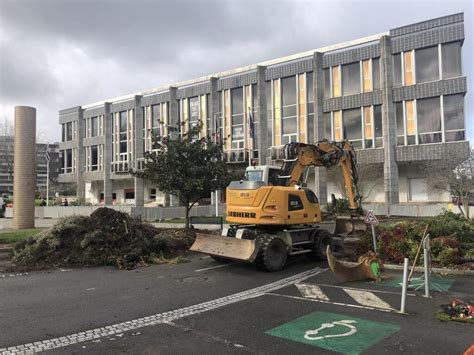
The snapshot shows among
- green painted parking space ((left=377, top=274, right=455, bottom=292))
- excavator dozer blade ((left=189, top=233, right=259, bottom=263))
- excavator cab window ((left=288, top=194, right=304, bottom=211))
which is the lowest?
green painted parking space ((left=377, top=274, right=455, bottom=292))

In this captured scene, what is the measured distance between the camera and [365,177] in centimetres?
3597

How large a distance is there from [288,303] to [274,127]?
35899mm

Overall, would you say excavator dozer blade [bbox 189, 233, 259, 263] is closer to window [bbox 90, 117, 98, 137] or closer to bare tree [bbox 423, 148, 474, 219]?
bare tree [bbox 423, 148, 474, 219]

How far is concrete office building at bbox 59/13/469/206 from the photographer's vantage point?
33594mm

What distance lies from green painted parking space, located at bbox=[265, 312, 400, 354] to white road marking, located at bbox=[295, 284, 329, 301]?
1335mm

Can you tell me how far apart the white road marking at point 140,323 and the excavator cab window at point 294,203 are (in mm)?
2762

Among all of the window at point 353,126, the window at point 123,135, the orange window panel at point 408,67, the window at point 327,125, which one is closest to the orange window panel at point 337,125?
the window at point 353,126

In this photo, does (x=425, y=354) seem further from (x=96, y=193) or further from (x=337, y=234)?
(x=96, y=193)

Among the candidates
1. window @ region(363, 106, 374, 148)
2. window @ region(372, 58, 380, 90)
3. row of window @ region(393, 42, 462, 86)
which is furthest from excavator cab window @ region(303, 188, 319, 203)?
window @ region(372, 58, 380, 90)

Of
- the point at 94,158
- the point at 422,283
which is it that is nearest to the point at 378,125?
the point at 422,283

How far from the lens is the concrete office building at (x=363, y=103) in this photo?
110 feet

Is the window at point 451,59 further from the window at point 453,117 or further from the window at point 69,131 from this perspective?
the window at point 69,131

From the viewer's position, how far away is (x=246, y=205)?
11.9 metres

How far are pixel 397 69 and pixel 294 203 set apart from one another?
28831mm
